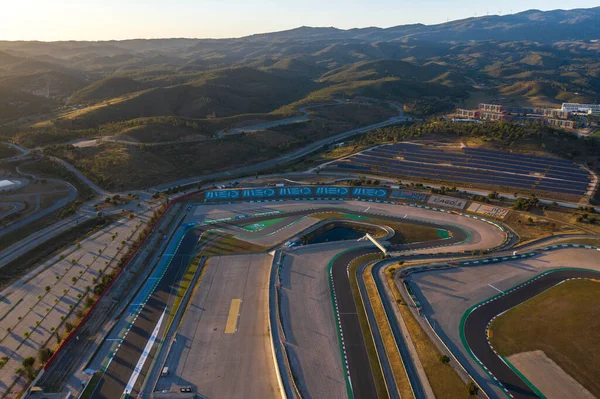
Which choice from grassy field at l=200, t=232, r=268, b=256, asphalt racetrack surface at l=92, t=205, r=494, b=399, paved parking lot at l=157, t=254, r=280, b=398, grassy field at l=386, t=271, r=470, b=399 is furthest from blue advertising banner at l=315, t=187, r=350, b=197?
grassy field at l=386, t=271, r=470, b=399

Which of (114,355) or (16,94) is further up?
(16,94)

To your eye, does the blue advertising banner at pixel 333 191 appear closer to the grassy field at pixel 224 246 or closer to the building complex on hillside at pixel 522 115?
the grassy field at pixel 224 246

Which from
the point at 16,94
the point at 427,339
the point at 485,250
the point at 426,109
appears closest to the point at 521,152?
the point at 485,250

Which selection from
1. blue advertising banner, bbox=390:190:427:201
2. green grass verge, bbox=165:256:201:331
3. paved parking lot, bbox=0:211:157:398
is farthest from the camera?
blue advertising banner, bbox=390:190:427:201

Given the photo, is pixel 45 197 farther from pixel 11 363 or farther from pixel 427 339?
pixel 427 339

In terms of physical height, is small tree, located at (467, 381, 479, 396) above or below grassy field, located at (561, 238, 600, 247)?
above

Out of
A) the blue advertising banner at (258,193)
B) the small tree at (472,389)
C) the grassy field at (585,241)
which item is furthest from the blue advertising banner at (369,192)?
the small tree at (472,389)

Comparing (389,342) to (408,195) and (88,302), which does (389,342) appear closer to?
Result: (88,302)

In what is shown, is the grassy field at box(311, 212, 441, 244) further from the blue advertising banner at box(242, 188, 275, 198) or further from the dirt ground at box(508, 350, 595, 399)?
the dirt ground at box(508, 350, 595, 399)
